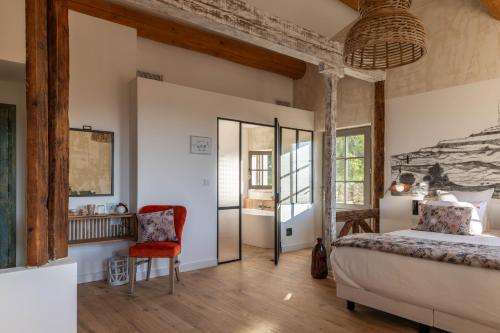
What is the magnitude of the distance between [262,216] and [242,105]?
2048mm

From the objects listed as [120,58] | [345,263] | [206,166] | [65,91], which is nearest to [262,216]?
[206,166]

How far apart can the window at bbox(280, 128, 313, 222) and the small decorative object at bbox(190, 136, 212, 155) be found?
153 centimetres

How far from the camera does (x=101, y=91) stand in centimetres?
445

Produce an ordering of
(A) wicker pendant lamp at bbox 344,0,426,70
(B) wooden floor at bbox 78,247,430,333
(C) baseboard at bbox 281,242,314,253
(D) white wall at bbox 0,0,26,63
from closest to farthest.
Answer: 1. (A) wicker pendant lamp at bbox 344,0,426,70
2. (B) wooden floor at bbox 78,247,430,333
3. (D) white wall at bbox 0,0,26,63
4. (C) baseboard at bbox 281,242,314,253

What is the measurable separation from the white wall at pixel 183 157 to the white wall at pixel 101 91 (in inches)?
13.2

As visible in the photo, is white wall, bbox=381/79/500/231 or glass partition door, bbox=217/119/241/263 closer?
white wall, bbox=381/79/500/231

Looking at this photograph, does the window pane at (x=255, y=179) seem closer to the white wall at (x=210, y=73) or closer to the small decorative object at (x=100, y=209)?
the white wall at (x=210, y=73)

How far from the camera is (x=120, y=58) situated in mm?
4613

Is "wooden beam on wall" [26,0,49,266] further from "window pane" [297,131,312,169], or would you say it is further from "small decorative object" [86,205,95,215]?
"window pane" [297,131,312,169]

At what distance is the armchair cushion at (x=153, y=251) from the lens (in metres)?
3.84

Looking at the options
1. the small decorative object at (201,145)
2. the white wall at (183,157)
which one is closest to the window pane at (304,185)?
the white wall at (183,157)

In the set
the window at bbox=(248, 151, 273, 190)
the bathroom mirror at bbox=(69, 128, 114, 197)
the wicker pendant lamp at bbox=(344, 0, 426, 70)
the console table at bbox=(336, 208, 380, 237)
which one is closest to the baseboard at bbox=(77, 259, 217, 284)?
the bathroom mirror at bbox=(69, 128, 114, 197)

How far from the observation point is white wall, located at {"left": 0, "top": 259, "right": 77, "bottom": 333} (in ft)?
7.16

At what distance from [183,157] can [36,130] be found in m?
2.58
